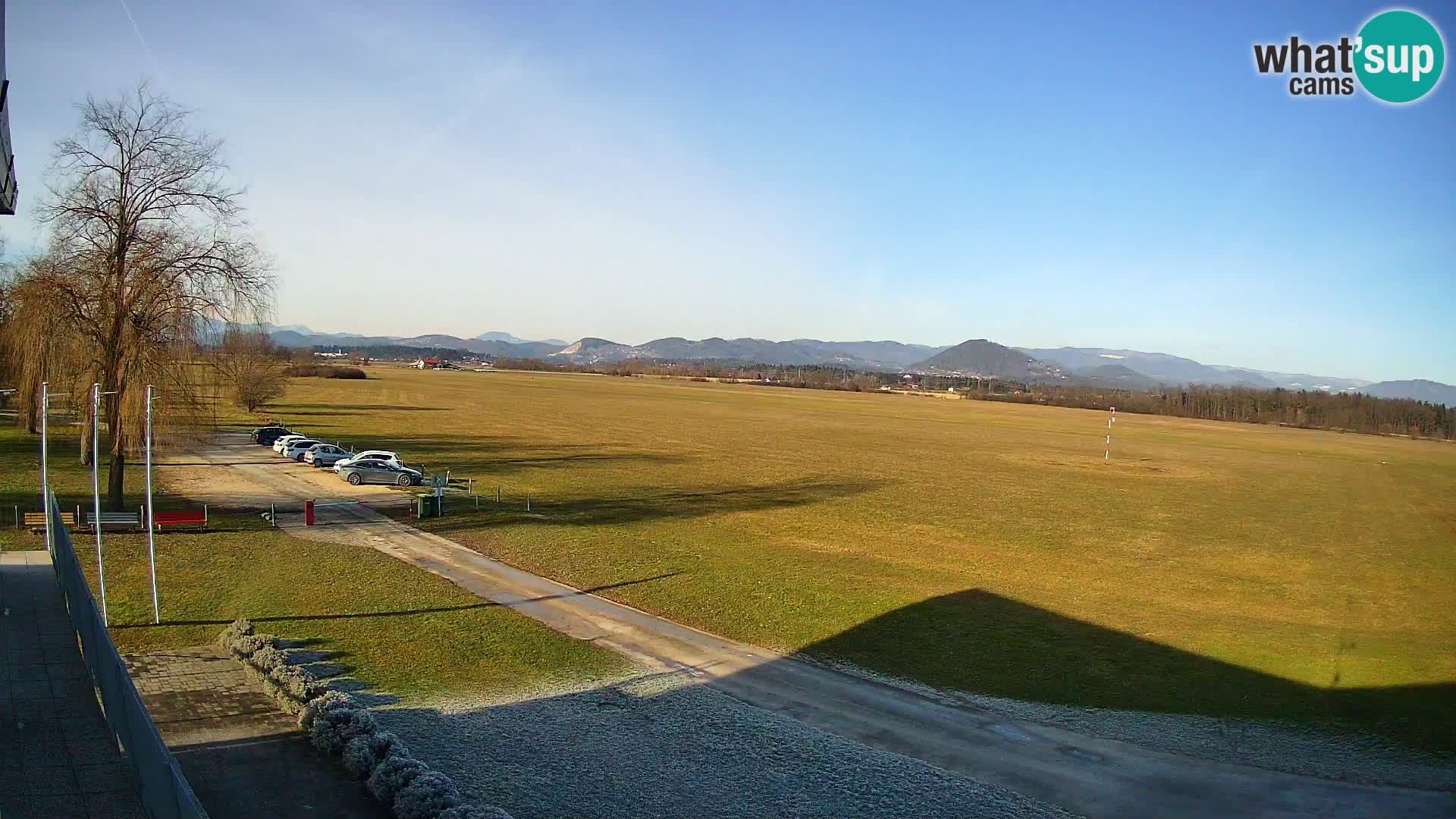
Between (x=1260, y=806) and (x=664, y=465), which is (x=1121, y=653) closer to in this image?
(x=1260, y=806)

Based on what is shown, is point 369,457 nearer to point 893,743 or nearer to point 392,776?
point 392,776

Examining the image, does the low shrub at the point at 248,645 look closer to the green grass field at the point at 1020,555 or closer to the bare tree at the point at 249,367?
the green grass field at the point at 1020,555

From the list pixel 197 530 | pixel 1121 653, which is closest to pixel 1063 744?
pixel 1121 653

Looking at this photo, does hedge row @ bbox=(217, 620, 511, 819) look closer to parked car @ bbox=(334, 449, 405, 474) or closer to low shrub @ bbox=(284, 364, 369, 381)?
parked car @ bbox=(334, 449, 405, 474)

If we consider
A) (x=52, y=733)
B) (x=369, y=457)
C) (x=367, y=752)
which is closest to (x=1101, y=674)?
(x=367, y=752)

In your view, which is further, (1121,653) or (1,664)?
(1121,653)

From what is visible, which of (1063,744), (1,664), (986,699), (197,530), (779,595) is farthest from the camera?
(197,530)

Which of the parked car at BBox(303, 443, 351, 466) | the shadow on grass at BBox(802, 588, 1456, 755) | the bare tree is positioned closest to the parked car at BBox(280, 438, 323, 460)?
the parked car at BBox(303, 443, 351, 466)
